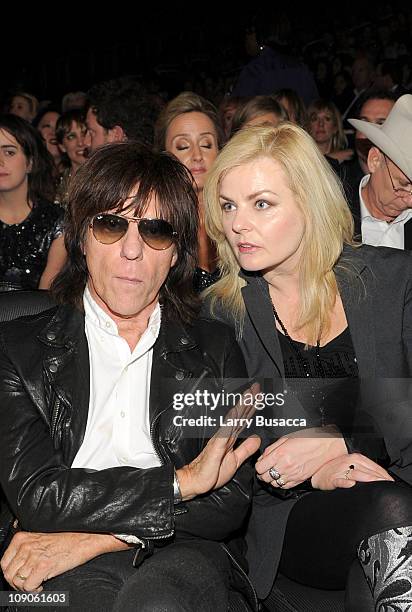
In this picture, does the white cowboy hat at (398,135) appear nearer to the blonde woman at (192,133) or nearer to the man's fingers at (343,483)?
the blonde woman at (192,133)

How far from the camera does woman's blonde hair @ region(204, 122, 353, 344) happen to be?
8.86 ft

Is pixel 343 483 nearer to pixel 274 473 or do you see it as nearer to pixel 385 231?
pixel 274 473

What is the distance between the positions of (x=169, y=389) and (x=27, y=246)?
199cm

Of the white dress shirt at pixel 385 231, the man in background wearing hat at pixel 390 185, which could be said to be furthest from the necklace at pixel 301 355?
the white dress shirt at pixel 385 231

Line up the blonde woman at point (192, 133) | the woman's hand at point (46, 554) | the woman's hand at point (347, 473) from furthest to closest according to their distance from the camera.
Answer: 1. the blonde woman at point (192, 133)
2. the woman's hand at point (347, 473)
3. the woman's hand at point (46, 554)

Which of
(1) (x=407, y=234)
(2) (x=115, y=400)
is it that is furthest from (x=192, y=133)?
A: (2) (x=115, y=400)

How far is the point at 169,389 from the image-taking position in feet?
7.96

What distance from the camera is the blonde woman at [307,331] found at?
8.17 ft

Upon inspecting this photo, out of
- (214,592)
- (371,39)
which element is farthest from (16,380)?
(371,39)

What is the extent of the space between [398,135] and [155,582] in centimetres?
251

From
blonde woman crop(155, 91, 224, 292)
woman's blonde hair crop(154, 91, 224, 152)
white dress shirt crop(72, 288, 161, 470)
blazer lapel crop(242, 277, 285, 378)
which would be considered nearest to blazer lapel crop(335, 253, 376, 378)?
blazer lapel crop(242, 277, 285, 378)

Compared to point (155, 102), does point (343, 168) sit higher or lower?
lower

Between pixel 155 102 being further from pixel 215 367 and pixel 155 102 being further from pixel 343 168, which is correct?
pixel 215 367

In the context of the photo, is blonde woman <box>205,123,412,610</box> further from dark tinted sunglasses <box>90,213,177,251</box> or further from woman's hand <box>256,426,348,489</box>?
dark tinted sunglasses <box>90,213,177,251</box>
